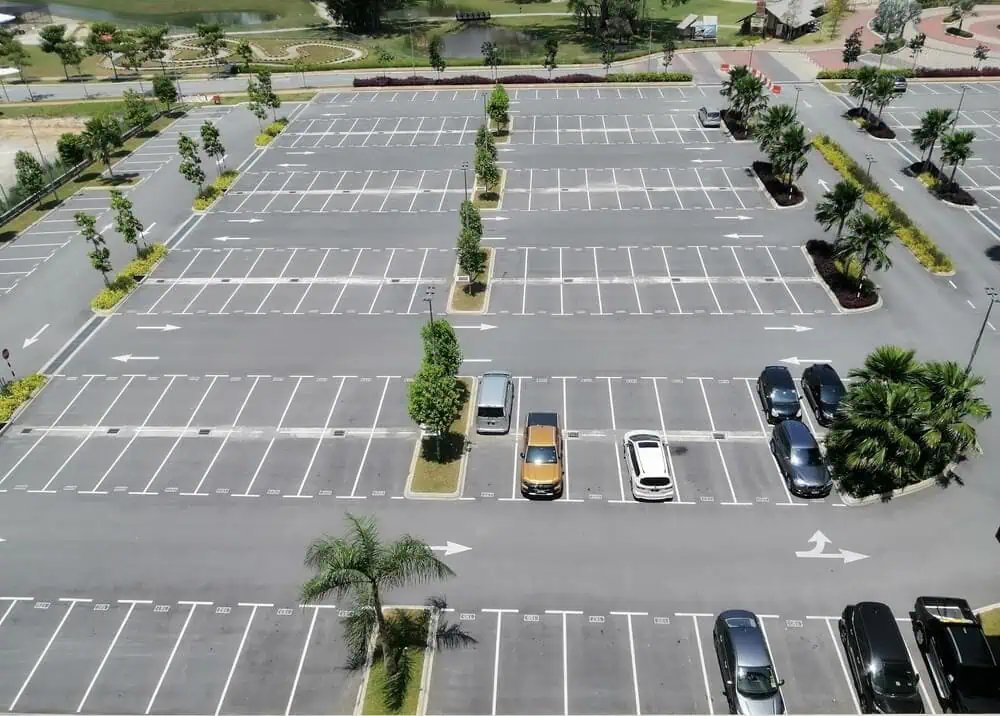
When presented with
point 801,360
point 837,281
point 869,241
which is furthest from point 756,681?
point 837,281

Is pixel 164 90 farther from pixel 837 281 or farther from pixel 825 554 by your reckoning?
pixel 825 554

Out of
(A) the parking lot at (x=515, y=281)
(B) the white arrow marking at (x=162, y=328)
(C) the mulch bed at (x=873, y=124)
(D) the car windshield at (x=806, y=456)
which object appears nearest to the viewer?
(D) the car windshield at (x=806, y=456)

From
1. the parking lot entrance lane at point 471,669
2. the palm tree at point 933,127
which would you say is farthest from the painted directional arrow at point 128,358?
the palm tree at point 933,127

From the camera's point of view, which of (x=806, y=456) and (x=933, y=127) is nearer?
(x=806, y=456)

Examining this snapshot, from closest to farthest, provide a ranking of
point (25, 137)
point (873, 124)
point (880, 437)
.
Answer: point (880, 437) < point (873, 124) < point (25, 137)

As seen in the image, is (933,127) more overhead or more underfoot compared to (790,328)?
more overhead

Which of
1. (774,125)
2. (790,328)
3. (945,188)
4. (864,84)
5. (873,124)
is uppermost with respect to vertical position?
(774,125)

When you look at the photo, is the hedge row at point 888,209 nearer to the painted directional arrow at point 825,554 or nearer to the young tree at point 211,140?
the painted directional arrow at point 825,554
